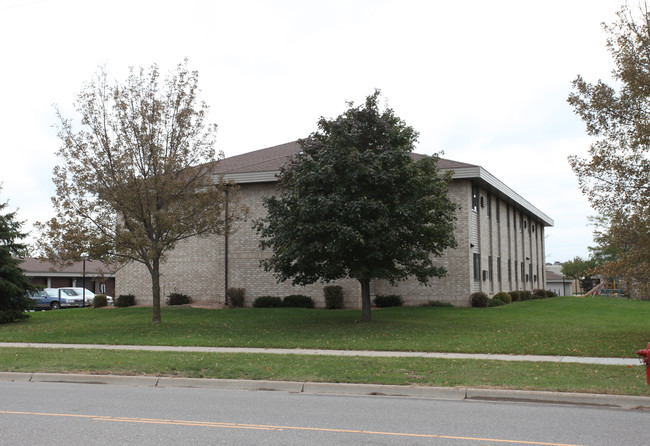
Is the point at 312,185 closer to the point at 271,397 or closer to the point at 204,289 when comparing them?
the point at 271,397

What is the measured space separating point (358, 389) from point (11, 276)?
20.9 meters

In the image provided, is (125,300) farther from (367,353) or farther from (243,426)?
(243,426)

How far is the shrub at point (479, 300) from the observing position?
2968cm

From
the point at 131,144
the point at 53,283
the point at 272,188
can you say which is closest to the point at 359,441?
the point at 131,144

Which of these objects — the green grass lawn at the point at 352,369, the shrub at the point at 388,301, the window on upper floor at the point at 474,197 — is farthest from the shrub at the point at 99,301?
the window on upper floor at the point at 474,197

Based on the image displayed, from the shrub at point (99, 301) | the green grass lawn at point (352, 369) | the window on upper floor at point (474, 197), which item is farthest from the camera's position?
the shrub at point (99, 301)

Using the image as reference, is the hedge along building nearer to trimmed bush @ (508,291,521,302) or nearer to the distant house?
trimmed bush @ (508,291,521,302)

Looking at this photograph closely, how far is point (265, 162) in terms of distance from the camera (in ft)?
110

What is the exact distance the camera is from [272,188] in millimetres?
32062

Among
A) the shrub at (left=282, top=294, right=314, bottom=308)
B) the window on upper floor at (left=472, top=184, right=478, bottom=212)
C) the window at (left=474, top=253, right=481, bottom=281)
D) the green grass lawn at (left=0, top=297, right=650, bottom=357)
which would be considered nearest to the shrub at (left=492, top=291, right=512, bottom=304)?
the window at (left=474, top=253, right=481, bottom=281)

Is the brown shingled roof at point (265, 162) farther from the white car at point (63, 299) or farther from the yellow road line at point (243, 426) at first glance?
the yellow road line at point (243, 426)

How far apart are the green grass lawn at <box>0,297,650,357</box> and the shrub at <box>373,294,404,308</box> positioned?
56.9 inches

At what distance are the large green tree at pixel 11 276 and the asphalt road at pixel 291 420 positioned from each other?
665 inches

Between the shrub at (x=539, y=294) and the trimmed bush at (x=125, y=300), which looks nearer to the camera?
the trimmed bush at (x=125, y=300)
